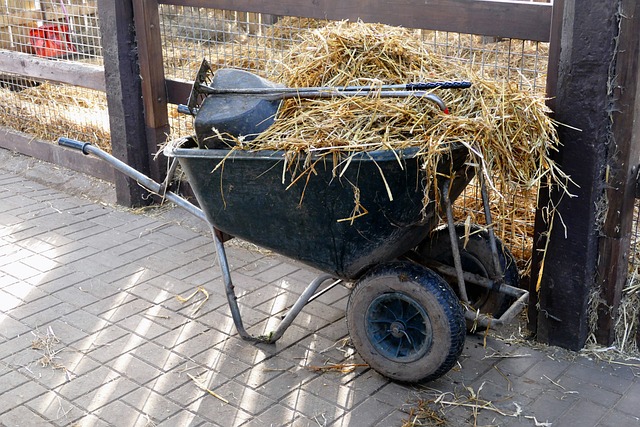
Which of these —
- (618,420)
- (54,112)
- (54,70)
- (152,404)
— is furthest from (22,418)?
(54,112)

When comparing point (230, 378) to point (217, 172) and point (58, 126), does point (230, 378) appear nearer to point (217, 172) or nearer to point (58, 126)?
point (217, 172)

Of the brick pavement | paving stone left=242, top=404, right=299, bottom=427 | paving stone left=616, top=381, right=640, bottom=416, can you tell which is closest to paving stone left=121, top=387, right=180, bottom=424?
the brick pavement

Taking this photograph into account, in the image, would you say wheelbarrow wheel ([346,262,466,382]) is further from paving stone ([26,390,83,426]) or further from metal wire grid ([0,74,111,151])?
metal wire grid ([0,74,111,151])

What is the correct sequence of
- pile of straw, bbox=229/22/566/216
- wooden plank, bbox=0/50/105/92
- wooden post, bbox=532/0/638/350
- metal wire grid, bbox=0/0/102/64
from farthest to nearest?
1. metal wire grid, bbox=0/0/102/64
2. wooden plank, bbox=0/50/105/92
3. wooden post, bbox=532/0/638/350
4. pile of straw, bbox=229/22/566/216

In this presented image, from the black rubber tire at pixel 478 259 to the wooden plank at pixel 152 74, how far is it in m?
2.38

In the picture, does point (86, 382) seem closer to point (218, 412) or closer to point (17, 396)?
point (17, 396)

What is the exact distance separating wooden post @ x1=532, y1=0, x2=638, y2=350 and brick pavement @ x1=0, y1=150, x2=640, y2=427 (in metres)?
0.24

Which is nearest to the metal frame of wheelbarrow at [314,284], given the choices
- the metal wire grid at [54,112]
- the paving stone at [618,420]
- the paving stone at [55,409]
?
the paving stone at [618,420]

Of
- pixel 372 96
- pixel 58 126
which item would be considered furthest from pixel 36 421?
pixel 58 126

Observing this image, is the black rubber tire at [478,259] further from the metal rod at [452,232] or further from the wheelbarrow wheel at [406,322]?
the wheelbarrow wheel at [406,322]

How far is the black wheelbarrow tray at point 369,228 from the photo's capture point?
299 cm

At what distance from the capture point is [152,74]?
5328 millimetres

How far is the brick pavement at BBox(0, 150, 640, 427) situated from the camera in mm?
3213

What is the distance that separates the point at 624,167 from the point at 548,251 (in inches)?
20.1
